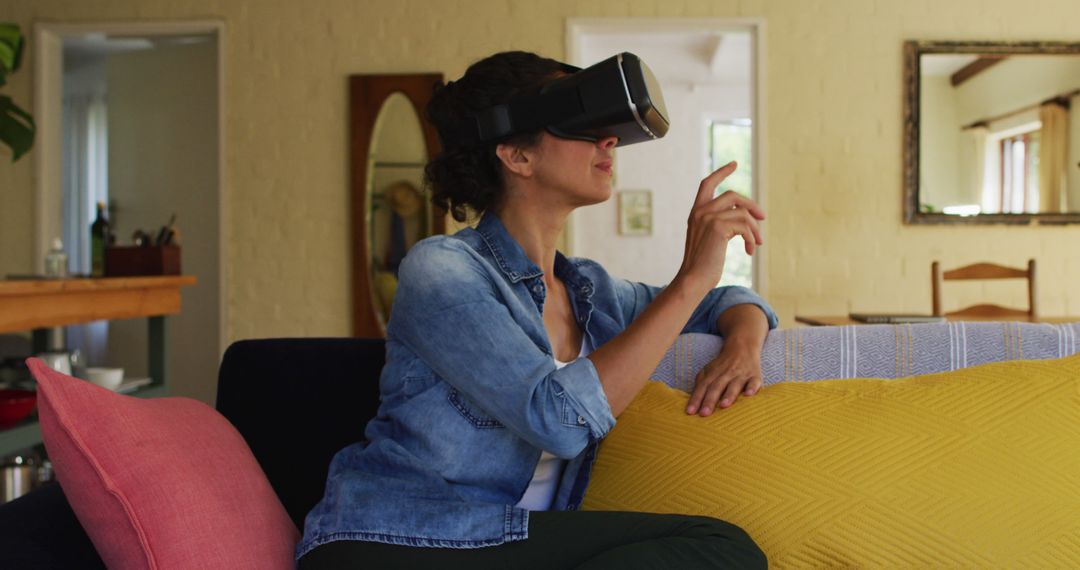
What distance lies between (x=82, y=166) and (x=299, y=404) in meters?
5.41

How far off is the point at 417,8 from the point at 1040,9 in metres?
3.07

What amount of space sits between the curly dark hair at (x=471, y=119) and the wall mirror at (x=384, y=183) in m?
2.89

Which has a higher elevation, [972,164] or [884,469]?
[972,164]

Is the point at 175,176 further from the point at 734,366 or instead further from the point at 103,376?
the point at 734,366

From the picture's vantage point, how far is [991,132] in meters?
4.34

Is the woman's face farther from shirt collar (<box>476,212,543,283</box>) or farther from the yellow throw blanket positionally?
the yellow throw blanket

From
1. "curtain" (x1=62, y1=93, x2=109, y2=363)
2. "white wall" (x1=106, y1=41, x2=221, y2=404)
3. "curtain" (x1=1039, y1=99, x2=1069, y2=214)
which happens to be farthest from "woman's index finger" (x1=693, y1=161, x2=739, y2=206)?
"curtain" (x1=62, y1=93, x2=109, y2=363)

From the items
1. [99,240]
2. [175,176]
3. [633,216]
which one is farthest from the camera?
[633,216]

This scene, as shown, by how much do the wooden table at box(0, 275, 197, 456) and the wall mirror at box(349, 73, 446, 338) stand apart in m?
1.06

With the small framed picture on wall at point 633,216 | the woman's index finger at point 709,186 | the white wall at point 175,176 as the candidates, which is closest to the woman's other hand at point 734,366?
the woman's index finger at point 709,186

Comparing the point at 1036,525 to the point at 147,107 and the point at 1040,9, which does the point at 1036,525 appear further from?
the point at 147,107

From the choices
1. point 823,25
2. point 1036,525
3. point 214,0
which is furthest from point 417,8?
point 1036,525

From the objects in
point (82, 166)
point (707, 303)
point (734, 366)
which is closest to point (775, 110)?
point (707, 303)

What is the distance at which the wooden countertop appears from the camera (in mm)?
2410
